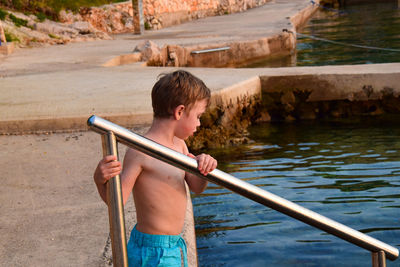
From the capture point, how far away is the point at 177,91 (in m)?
2.10

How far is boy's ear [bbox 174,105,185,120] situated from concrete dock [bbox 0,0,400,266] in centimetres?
96

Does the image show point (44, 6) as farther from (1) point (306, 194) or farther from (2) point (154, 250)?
(2) point (154, 250)

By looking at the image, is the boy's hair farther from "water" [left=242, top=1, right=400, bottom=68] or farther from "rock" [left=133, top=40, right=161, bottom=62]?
"water" [left=242, top=1, right=400, bottom=68]

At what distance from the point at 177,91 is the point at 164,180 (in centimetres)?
34

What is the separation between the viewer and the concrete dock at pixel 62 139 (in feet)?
10.0

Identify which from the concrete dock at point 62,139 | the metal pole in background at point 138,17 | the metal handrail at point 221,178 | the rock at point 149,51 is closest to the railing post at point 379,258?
the metal handrail at point 221,178

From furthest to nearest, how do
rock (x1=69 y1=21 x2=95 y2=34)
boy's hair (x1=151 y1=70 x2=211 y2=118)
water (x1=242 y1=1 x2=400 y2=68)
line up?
rock (x1=69 y1=21 x2=95 y2=34)
water (x1=242 y1=1 x2=400 y2=68)
boy's hair (x1=151 y1=70 x2=211 y2=118)

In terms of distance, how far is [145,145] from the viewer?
1.57 metres

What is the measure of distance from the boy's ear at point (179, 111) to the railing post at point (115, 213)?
0.51 m

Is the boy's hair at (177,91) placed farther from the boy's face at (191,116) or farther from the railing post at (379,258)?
the railing post at (379,258)

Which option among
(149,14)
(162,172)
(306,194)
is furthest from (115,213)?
(149,14)

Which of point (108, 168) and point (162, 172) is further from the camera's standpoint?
point (162, 172)

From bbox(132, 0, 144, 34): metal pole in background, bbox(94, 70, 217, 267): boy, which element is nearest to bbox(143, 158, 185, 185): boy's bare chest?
bbox(94, 70, 217, 267): boy

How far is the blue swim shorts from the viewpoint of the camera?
217 centimetres
